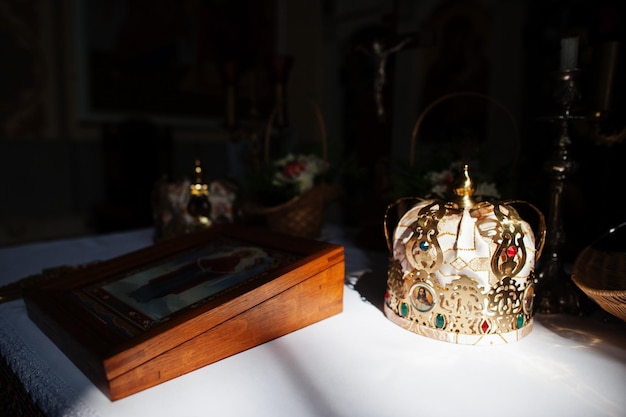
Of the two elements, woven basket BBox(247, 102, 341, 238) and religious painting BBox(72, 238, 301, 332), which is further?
woven basket BBox(247, 102, 341, 238)

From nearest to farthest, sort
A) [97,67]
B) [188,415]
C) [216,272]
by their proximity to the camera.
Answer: [188,415] → [216,272] → [97,67]

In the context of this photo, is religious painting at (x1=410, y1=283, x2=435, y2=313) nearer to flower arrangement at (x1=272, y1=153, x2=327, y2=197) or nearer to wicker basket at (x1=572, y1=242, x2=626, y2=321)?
wicker basket at (x1=572, y1=242, x2=626, y2=321)

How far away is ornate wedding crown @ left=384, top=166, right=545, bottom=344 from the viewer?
0.79 meters

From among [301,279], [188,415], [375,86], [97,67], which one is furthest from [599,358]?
[97,67]

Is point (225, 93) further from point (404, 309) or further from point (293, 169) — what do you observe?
point (404, 309)

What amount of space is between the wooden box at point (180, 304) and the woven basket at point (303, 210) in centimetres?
35

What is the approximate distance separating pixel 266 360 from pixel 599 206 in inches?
49.4

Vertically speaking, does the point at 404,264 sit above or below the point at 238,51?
below

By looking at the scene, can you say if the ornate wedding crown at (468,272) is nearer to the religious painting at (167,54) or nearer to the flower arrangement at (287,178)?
the flower arrangement at (287,178)

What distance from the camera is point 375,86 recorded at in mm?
1602

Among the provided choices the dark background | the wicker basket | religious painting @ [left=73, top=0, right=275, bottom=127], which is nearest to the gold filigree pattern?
the wicker basket

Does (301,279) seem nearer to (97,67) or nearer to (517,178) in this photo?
(517,178)

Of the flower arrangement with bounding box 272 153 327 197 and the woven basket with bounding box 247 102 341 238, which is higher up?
the flower arrangement with bounding box 272 153 327 197

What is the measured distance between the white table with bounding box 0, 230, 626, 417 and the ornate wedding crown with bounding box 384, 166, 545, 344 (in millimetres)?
39
